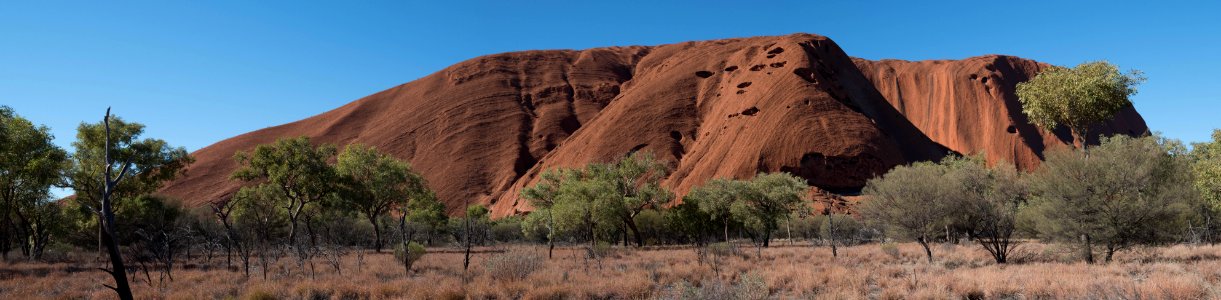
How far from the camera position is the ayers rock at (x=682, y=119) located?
2761 inches

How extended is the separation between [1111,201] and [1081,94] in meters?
10.3

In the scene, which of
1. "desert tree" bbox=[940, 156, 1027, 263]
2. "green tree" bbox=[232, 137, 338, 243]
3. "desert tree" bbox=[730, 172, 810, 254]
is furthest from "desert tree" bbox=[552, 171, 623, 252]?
"desert tree" bbox=[940, 156, 1027, 263]

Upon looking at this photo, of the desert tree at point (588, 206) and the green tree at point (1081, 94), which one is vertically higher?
the green tree at point (1081, 94)

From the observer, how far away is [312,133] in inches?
4464

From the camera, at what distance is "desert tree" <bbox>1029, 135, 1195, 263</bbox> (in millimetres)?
A: 17234

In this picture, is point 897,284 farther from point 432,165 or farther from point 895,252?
point 432,165

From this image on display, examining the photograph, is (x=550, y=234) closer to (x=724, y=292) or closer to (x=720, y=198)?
(x=724, y=292)

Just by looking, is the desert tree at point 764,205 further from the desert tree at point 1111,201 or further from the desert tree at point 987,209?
the desert tree at point 1111,201

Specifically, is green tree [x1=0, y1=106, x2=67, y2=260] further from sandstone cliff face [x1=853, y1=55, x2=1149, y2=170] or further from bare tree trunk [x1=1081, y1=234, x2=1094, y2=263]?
sandstone cliff face [x1=853, y1=55, x2=1149, y2=170]

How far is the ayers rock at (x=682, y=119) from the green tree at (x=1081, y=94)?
38471 millimetres

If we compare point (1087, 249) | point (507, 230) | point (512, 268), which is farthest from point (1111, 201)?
point (507, 230)

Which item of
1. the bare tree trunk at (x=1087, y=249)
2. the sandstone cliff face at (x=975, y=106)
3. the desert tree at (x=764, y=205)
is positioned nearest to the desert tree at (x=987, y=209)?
the bare tree trunk at (x=1087, y=249)

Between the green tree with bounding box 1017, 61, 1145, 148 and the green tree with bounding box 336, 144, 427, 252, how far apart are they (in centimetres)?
4000

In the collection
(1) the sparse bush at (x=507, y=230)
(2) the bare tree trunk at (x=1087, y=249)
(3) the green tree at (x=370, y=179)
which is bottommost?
(1) the sparse bush at (x=507, y=230)
